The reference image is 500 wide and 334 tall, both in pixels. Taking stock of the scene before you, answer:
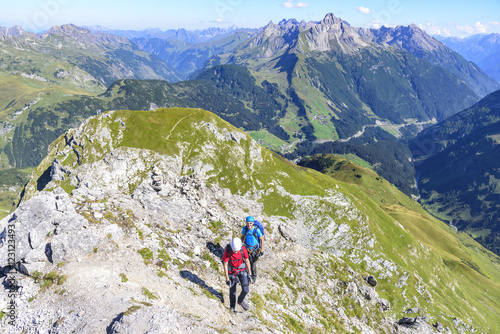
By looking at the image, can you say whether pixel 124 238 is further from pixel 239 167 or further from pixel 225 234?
pixel 239 167

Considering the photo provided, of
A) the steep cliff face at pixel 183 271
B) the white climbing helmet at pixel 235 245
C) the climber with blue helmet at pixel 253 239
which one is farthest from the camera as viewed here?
the climber with blue helmet at pixel 253 239

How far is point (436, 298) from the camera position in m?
96.1

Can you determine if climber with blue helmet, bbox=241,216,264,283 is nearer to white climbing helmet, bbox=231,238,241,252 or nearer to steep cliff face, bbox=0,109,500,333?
white climbing helmet, bbox=231,238,241,252

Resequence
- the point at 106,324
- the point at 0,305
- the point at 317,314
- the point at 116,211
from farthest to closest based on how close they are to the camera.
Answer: the point at 317,314 → the point at 116,211 → the point at 0,305 → the point at 106,324

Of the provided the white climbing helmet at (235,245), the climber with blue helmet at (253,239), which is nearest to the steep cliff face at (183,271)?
the climber with blue helmet at (253,239)

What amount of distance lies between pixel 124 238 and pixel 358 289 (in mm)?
43535

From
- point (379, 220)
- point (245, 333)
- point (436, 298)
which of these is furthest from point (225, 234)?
point (379, 220)

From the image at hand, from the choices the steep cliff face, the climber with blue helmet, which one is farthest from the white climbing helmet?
the steep cliff face

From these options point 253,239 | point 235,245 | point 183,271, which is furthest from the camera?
Result: point 183,271

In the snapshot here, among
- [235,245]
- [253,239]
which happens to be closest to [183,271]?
[253,239]

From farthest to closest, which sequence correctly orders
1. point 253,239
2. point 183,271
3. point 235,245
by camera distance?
point 183,271 < point 253,239 < point 235,245

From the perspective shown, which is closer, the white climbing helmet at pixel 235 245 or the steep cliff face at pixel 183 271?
the white climbing helmet at pixel 235 245

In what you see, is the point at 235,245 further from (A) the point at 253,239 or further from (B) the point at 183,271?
(B) the point at 183,271

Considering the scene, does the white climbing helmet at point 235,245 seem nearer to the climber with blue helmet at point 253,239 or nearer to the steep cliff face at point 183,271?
the climber with blue helmet at point 253,239
